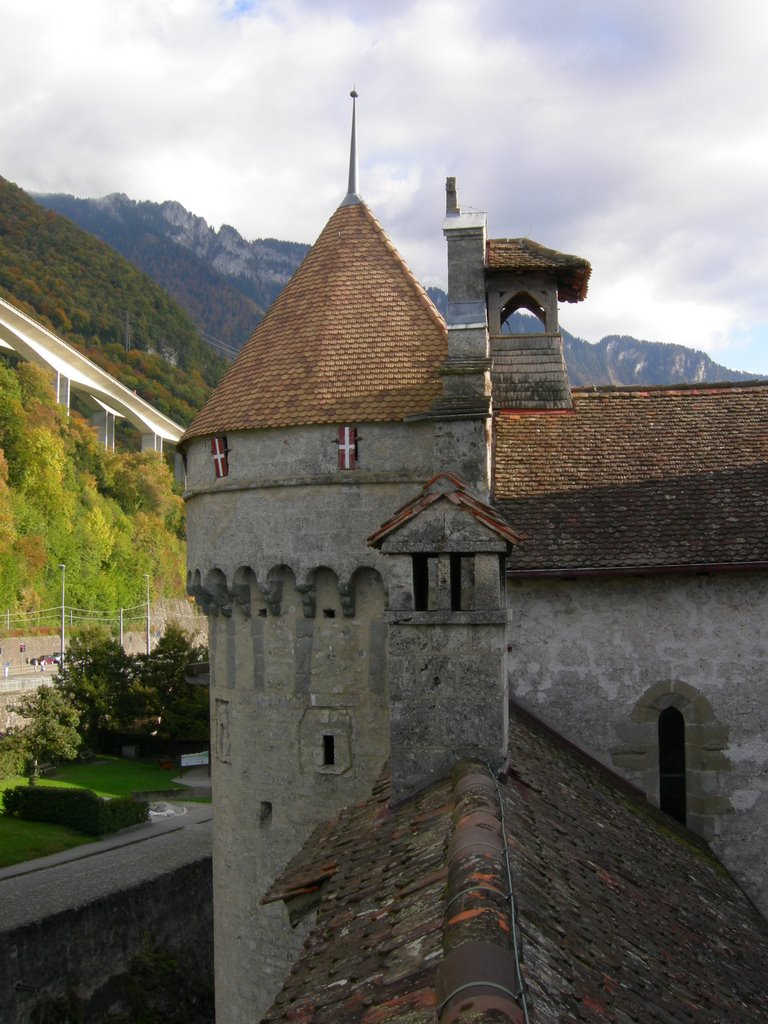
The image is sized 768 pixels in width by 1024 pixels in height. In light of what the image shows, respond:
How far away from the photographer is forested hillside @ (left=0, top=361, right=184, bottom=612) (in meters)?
48.7

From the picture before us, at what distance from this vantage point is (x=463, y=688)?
823 centimetres

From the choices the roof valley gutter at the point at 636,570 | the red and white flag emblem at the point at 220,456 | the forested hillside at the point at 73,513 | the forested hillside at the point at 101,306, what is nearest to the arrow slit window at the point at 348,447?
the red and white flag emblem at the point at 220,456

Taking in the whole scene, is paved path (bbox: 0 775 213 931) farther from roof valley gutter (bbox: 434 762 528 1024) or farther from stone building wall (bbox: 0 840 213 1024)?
roof valley gutter (bbox: 434 762 528 1024)

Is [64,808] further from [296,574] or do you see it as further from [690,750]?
[690,750]

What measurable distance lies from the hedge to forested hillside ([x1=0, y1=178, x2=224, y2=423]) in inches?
2004

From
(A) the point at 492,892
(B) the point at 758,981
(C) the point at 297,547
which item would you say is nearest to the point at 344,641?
(C) the point at 297,547

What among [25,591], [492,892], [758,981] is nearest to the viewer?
[492,892]

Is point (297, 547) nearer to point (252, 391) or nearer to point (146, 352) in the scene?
point (252, 391)

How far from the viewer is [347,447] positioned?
40.9 feet

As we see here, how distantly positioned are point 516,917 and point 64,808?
26308 mm

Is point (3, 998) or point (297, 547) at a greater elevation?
point (297, 547)

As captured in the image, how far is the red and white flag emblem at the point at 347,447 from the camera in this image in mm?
12477

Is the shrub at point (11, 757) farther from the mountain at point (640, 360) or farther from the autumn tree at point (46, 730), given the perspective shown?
the mountain at point (640, 360)

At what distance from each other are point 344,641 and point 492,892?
7.40 metres
